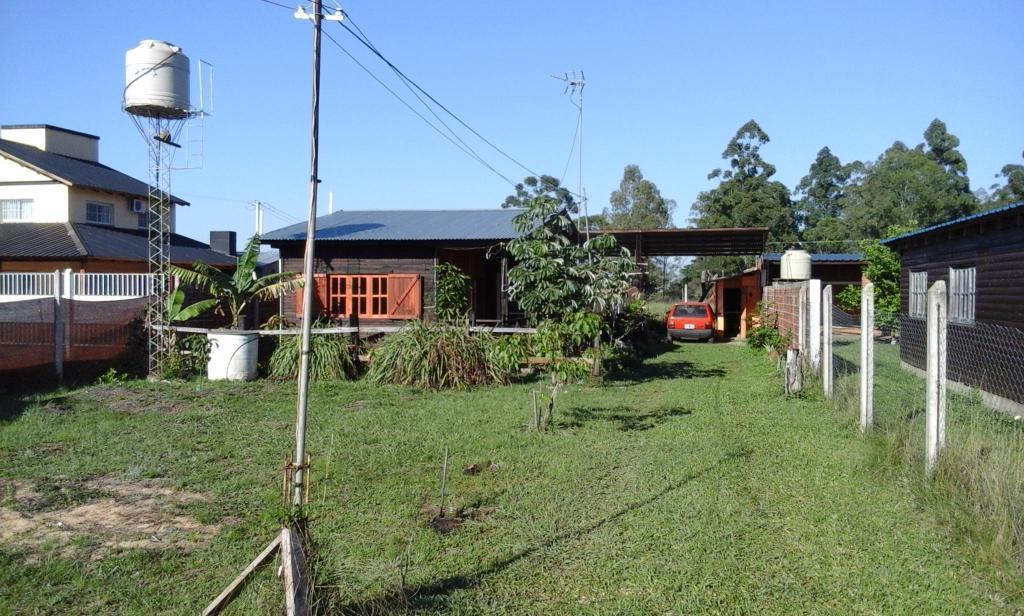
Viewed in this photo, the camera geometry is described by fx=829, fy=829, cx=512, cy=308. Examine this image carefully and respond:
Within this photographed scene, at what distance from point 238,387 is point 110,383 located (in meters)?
2.22

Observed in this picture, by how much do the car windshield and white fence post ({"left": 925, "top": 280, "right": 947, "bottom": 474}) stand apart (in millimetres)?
21854

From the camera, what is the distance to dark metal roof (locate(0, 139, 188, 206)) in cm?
2677

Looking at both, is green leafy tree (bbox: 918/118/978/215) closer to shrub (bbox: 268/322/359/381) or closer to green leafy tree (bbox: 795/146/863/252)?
green leafy tree (bbox: 795/146/863/252)

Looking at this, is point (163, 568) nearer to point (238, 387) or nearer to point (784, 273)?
point (238, 387)

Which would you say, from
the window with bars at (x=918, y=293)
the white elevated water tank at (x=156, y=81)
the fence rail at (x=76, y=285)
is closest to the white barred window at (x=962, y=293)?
the window with bars at (x=918, y=293)

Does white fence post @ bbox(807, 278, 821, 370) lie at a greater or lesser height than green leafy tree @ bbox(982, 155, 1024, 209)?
lesser

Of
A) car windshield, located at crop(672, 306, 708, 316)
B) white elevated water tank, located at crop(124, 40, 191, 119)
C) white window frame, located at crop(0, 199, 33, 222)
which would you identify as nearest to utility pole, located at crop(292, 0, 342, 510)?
white elevated water tank, located at crop(124, 40, 191, 119)

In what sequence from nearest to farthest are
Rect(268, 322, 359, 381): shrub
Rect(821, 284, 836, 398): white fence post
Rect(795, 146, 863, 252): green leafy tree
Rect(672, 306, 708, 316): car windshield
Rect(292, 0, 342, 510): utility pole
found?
Rect(292, 0, 342, 510): utility pole, Rect(821, 284, 836, 398): white fence post, Rect(268, 322, 359, 381): shrub, Rect(672, 306, 708, 316): car windshield, Rect(795, 146, 863, 252): green leafy tree

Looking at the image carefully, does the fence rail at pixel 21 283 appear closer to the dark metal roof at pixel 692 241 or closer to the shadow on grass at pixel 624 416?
the shadow on grass at pixel 624 416

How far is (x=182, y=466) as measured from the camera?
8000 millimetres

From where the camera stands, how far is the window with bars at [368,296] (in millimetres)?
19188

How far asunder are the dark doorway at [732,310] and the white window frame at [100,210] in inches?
900

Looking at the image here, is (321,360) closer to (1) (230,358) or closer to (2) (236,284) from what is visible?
(1) (230,358)

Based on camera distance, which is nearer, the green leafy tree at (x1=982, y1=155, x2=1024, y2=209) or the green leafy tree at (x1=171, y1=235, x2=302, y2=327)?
the green leafy tree at (x1=171, y1=235, x2=302, y2=327)
